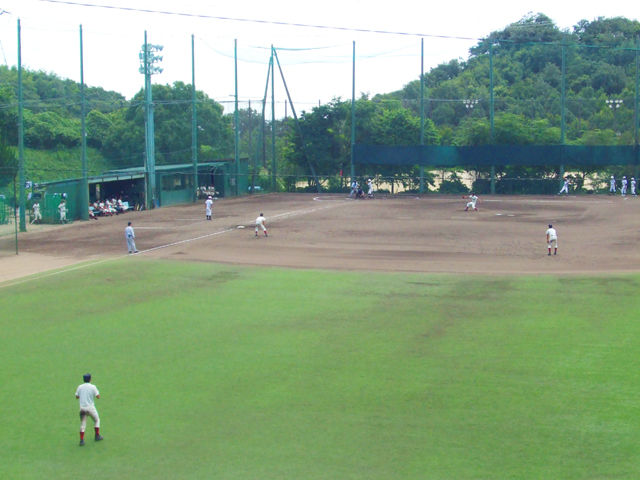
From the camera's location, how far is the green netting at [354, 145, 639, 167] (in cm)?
5769

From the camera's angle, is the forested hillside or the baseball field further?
the forested hillside

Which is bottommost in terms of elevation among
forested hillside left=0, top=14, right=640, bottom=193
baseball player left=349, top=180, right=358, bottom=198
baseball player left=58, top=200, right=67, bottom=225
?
baseball player left=58, top=200, right=67, bottom=225

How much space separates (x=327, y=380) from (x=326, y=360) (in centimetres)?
136

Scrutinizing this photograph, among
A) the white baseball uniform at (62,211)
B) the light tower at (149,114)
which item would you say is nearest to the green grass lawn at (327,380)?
the white baseball uniform at (62,211)

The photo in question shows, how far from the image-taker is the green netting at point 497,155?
2271 inches

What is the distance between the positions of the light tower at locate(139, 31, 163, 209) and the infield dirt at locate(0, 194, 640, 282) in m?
1.98

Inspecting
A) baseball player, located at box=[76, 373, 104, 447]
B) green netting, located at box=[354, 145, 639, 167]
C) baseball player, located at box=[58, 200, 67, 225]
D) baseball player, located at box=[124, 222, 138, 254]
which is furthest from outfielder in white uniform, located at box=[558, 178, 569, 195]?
baseball player, located at box=[76, 373, 104, 447]

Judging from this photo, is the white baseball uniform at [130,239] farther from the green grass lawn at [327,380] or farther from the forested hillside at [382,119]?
the forested hillside at [382,119]

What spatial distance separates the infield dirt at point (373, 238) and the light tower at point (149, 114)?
198cm

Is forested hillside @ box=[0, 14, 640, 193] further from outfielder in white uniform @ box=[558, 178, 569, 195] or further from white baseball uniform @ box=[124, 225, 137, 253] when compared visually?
white baseball uniform @ box=[124, 225, 137, 253]

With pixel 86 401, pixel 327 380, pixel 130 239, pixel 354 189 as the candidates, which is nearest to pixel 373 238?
pixel 130 239

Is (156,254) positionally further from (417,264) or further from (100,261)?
(417,264)

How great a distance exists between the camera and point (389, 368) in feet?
51.1

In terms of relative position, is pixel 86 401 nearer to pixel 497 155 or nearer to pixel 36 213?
pixel 36 213
